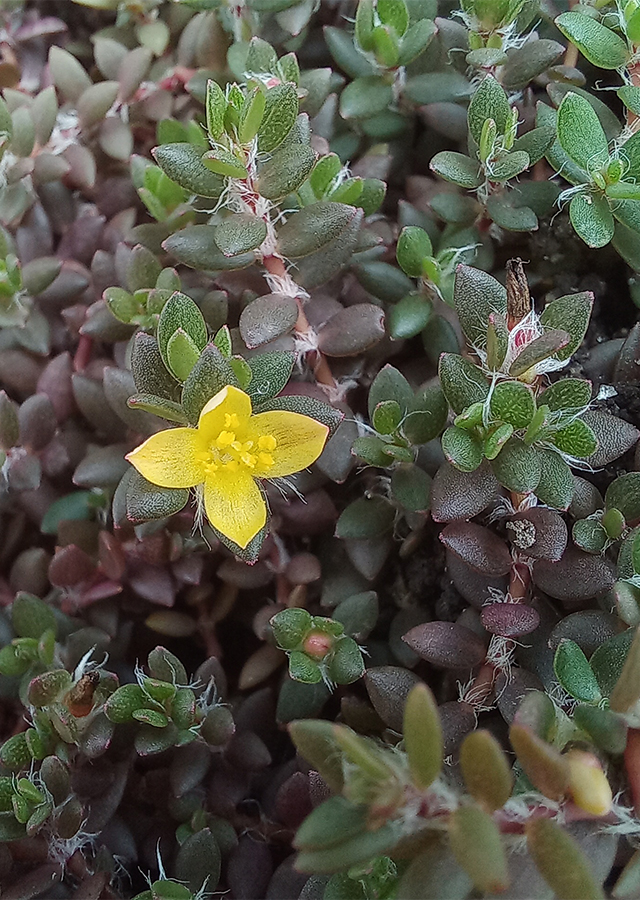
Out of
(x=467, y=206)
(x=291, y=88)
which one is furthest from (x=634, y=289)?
(x=291, y=88)

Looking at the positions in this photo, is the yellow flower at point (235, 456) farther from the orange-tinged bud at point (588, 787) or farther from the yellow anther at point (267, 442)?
the orange-tinged bud at point (588, 787)

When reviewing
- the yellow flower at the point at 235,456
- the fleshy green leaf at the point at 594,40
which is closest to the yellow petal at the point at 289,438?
the yellow flower at the point at 235,456

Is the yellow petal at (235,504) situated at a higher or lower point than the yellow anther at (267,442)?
lower

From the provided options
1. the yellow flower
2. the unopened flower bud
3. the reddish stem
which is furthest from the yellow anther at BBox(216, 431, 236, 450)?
the reddish stem

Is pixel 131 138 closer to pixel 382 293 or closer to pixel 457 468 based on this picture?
pixel 382 293

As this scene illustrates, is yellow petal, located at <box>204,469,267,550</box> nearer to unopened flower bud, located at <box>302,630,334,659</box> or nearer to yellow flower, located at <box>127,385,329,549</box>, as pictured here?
yellow flower, located at <box>127,385,329,549</box>

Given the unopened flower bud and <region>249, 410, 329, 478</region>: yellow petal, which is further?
the unopened flower bud
